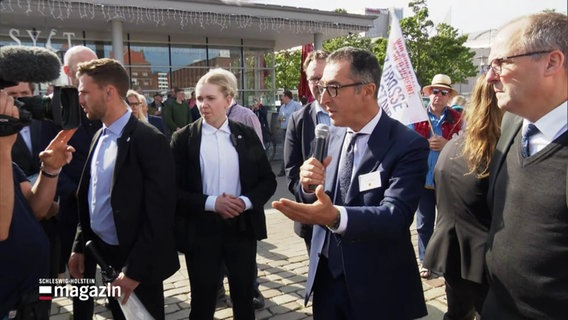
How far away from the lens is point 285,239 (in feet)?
19.8

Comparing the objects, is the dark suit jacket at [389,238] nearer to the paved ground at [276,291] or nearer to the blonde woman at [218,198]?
the blonde woman at [218,198]

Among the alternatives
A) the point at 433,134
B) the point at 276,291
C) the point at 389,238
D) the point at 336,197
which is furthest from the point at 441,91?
the point at 389,238

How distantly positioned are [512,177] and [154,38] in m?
14.4

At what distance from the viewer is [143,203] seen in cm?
274

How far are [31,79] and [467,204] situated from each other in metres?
2.25

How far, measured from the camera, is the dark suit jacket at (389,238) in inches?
81.4

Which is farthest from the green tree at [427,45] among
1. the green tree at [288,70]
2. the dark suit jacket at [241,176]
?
the dark suit jacket at [241,176]

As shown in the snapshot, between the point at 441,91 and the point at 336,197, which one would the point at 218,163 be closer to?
the point at 336,197

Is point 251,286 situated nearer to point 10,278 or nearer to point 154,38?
point 10,278

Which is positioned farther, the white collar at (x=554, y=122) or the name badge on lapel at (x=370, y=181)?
the name badge on lapel at (x=370, y=181)

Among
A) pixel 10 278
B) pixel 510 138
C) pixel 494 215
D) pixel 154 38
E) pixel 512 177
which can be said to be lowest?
pixel 10 278

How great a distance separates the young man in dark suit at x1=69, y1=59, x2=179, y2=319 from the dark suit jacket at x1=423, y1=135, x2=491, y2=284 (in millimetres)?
1693

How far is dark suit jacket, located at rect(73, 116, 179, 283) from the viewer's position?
2643 mm

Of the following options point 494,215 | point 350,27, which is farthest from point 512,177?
point 350,27
